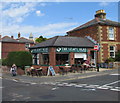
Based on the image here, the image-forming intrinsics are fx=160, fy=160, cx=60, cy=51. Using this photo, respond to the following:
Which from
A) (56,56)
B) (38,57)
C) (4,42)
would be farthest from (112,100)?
(4,42)

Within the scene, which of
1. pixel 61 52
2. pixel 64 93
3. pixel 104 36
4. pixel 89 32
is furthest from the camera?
pixel 89 32

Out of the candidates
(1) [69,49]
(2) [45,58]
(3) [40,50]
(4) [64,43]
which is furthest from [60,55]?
(3) [40,50]

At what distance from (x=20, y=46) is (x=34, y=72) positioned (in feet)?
88.6

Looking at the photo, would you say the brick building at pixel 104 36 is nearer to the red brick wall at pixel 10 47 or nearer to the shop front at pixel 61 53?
the shop front at pixel 61 53

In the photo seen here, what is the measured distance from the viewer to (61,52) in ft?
67.3

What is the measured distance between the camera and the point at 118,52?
Result: 81.9 ft

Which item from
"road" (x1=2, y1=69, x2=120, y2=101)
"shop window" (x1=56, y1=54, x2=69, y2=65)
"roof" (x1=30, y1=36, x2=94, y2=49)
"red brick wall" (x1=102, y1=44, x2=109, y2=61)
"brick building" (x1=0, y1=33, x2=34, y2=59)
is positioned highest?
"brick building" (x1=0, y1=33, x2=34, y2=59)

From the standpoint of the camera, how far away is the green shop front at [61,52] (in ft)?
65.9

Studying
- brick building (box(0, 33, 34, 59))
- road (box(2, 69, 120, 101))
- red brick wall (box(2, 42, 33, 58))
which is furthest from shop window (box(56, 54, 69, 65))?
red brick wall (box(2, 42, 33, 58))

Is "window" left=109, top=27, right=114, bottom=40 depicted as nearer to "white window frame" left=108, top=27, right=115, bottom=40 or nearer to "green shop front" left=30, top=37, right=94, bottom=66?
"white window frame" left=108, top=27, right=115, bottom=40

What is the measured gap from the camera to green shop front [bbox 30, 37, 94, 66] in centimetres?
2008

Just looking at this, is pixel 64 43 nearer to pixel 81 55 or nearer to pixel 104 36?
pixel 81 55

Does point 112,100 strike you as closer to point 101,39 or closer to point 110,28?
point 101,39

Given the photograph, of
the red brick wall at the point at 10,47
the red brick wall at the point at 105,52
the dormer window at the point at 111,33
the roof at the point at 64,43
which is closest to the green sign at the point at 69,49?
the roof at the point at 64,43
